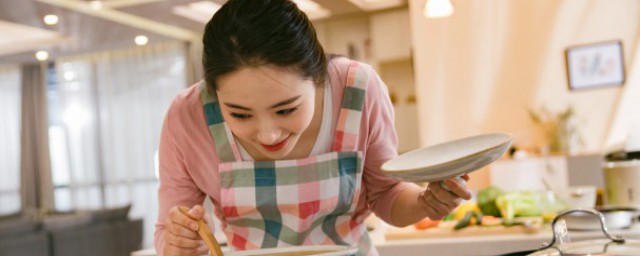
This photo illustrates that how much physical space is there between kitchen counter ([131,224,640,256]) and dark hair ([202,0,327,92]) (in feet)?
1.82

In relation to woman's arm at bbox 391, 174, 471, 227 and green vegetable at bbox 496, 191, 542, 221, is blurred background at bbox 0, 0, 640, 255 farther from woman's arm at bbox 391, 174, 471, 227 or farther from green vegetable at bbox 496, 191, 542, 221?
woman's arm at bbox 391, 174, 471, 227

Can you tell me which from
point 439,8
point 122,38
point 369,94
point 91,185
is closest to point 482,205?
point 369,94

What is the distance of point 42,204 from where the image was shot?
531cm

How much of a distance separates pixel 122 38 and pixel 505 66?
2885 millimetres

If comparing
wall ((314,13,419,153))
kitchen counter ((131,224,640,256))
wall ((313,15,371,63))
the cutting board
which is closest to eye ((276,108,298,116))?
kitchen counter ((131,224,640,256))

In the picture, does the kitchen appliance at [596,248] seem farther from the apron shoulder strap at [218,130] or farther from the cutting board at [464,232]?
the cutting board at [464,232]

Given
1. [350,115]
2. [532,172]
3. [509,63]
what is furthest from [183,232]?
[509,63]

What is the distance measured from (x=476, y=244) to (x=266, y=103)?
71 centimetres

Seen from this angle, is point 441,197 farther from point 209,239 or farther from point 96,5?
point 96,5

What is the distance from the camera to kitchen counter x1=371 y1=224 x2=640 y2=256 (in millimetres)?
1225

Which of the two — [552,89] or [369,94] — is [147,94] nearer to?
[552,89]

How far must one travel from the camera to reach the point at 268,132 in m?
0.74

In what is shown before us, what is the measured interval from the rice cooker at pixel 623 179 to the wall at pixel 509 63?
9.25ft

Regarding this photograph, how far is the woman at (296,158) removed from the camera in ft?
2.53
